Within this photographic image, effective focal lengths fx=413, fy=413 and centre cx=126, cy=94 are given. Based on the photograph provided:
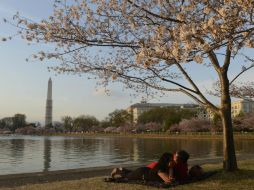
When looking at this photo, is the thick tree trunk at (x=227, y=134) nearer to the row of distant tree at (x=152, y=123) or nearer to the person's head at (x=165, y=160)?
the person's head at (x=165, y=160)

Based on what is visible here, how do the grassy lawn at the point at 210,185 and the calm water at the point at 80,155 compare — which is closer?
the grassy lawn at the point at 210,185

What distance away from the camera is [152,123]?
136 m

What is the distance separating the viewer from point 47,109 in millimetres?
182375

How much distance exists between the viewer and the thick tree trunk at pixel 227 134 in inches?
480

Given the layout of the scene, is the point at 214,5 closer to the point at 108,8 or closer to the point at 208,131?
the point at 108,8

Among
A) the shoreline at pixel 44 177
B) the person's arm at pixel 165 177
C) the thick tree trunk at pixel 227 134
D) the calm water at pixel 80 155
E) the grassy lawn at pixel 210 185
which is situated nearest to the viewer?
the grassy lawn at pixel 210 185

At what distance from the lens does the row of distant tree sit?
9200cm

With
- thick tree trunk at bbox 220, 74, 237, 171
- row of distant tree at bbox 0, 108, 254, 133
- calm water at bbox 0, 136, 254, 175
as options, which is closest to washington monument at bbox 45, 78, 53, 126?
row of distant tree at bbox 0, 108, 254, 133

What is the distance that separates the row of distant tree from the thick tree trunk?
6677 cm

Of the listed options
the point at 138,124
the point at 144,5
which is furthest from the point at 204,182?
the point at 138,124

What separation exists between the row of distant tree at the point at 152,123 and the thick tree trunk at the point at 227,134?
219ft

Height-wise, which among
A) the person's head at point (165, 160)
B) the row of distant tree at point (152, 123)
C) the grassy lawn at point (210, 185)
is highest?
the row of distant tree at point (152, 123)

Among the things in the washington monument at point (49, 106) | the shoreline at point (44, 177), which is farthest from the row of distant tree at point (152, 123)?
the shoreline at point (44, 177)

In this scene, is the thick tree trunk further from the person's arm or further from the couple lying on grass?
the person's arm
